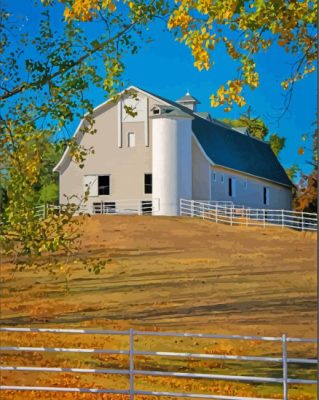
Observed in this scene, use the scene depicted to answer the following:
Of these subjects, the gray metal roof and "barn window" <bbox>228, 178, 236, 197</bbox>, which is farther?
"barn window" <bbox>228, 178, 236, 197</bbox>

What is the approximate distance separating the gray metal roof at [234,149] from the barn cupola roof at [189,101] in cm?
3

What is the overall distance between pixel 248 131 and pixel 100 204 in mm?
1138

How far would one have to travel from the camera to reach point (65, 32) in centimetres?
560

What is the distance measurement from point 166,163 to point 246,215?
0.66 metres

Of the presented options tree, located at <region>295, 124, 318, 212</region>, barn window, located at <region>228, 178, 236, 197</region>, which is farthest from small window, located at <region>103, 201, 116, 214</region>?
tree, located at <region>295, 124, 318, 212</region>

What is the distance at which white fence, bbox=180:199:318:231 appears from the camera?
5.85 m

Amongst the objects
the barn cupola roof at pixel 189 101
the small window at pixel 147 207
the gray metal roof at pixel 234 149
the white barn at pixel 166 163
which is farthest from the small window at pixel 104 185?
the barn cupola roof at pixel 189 101

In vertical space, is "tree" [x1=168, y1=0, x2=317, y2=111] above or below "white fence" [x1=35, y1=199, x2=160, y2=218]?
above

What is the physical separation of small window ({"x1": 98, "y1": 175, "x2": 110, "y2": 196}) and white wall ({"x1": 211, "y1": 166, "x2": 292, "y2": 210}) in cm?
70

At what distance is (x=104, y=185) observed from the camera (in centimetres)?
587

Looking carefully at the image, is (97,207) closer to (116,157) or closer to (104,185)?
(104,185)

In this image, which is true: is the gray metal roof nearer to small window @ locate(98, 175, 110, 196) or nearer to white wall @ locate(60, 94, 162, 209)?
white wall @ locate(60, 94, 162, 209)

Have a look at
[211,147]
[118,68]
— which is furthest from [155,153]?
[118,68]

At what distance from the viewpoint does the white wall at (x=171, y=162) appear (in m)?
5.92
